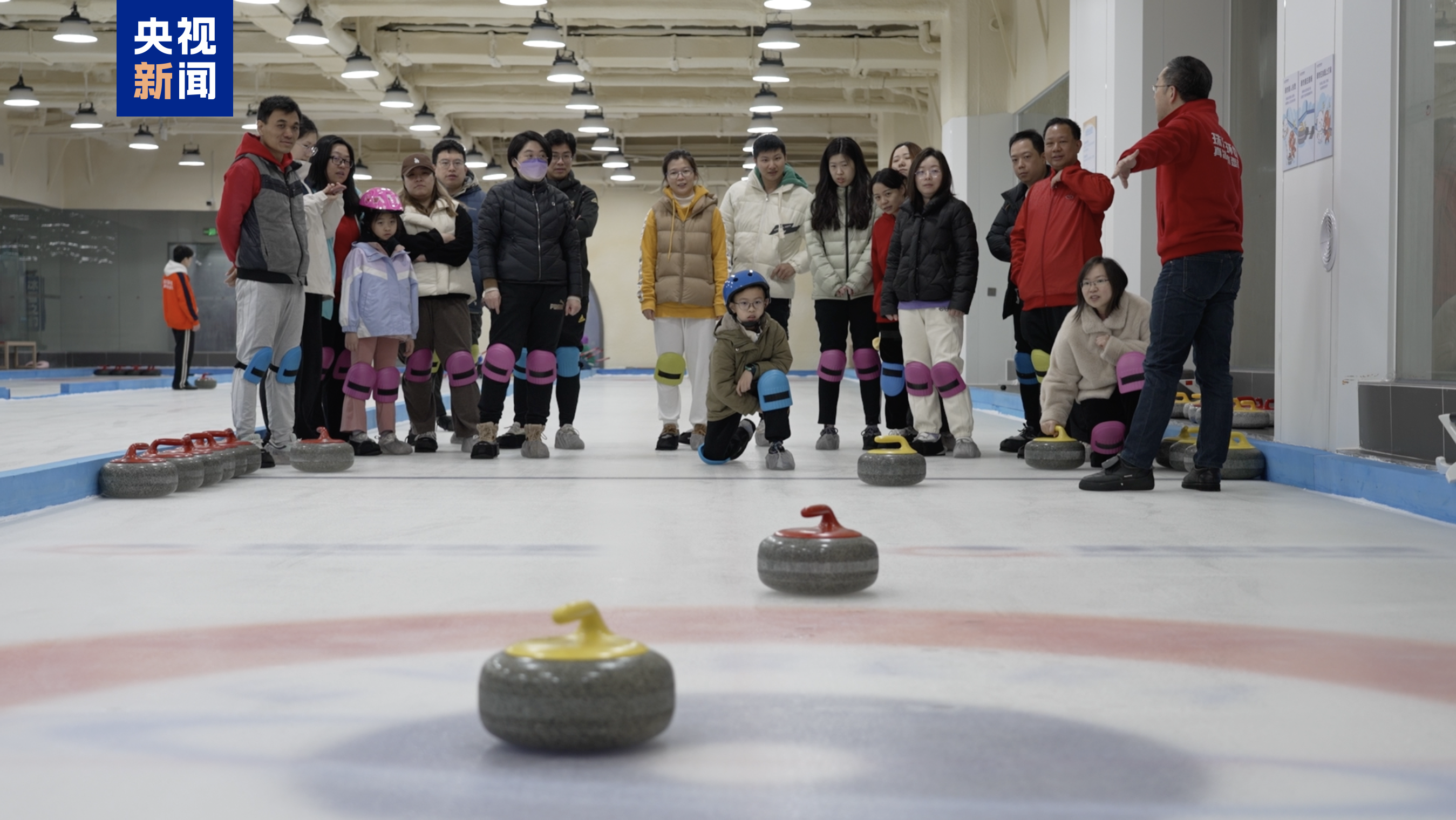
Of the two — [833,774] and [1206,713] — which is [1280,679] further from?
[833,774]

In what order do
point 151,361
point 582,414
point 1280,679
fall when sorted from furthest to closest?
point 151,361 → point 582,414 → point 1280,679

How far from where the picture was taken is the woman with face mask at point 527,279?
20.1 ft

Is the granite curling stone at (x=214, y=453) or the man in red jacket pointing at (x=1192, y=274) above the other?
the man in red jacket pointing at (x=1192, y=274)

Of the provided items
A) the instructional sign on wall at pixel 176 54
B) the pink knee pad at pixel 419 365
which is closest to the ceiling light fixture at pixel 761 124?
the instructional sign on wall at pixel 176 54

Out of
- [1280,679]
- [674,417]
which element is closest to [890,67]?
[674,417]

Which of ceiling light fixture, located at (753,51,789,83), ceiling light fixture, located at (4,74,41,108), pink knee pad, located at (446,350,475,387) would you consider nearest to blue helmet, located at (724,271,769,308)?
pink knee pad, located at (446,350,475,387)

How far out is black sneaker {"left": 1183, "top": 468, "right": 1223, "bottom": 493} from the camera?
4.80 m

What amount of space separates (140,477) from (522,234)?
220 centimetres

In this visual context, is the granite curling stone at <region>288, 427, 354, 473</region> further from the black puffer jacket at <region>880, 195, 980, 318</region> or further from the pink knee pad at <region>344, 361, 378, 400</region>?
the black puffer jacket at <region>880, 195, 980, 318</region>

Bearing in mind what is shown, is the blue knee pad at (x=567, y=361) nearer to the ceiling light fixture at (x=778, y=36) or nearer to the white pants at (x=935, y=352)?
the white pants at (x=935, y=352)

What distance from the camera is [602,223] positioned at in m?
27.5

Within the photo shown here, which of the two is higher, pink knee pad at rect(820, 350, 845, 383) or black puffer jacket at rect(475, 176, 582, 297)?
black puffer jacket at rect(475, 176, 582, 297)

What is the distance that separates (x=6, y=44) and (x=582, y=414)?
11.2 meters

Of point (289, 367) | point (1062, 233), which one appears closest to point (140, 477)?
point (289, 367)
